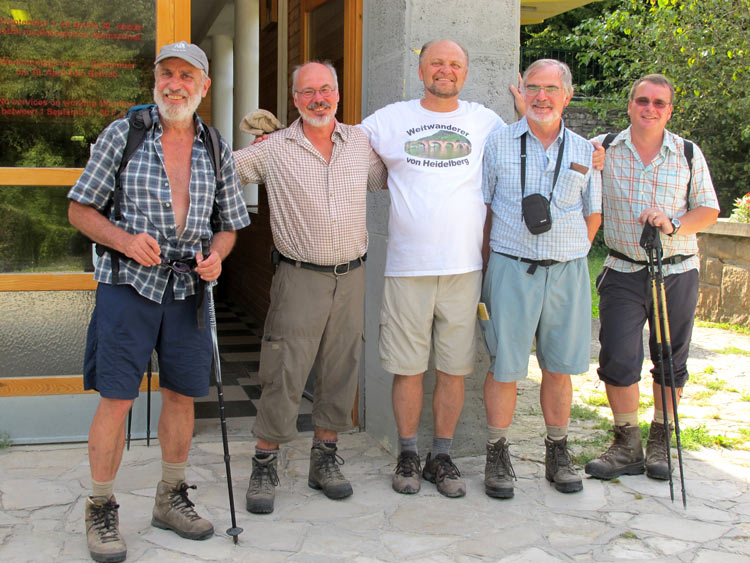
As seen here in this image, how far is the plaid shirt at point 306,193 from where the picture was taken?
3824 mm

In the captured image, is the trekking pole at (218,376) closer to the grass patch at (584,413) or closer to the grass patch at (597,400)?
the grass patch at (584,413)

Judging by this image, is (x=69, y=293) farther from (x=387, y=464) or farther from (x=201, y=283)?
(x=387, y=464)

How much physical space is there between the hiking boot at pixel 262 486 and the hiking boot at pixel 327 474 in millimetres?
204

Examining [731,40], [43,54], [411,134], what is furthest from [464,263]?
[731,40]

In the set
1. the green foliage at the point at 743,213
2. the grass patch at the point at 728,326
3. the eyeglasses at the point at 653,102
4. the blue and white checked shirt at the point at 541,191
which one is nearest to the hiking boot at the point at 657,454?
the blue and white checked shirt at the point at 541,191

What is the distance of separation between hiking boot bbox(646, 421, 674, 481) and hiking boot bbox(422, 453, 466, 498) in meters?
1.00

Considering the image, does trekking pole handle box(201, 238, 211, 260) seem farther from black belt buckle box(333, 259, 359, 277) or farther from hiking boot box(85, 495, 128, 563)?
hiking boot box(85, 495, 128, 563)

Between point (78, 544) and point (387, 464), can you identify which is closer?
point (78, 544)

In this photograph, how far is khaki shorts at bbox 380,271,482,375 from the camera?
13.4ft

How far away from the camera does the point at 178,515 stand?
11.5 feet

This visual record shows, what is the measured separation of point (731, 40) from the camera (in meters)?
10.7

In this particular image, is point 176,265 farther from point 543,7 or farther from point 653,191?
point 543,7

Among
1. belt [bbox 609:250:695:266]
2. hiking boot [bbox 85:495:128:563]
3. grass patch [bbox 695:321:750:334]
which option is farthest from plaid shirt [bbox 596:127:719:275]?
grass patch [bbox 695:321:750:334]

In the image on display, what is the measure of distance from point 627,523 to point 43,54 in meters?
3.71
